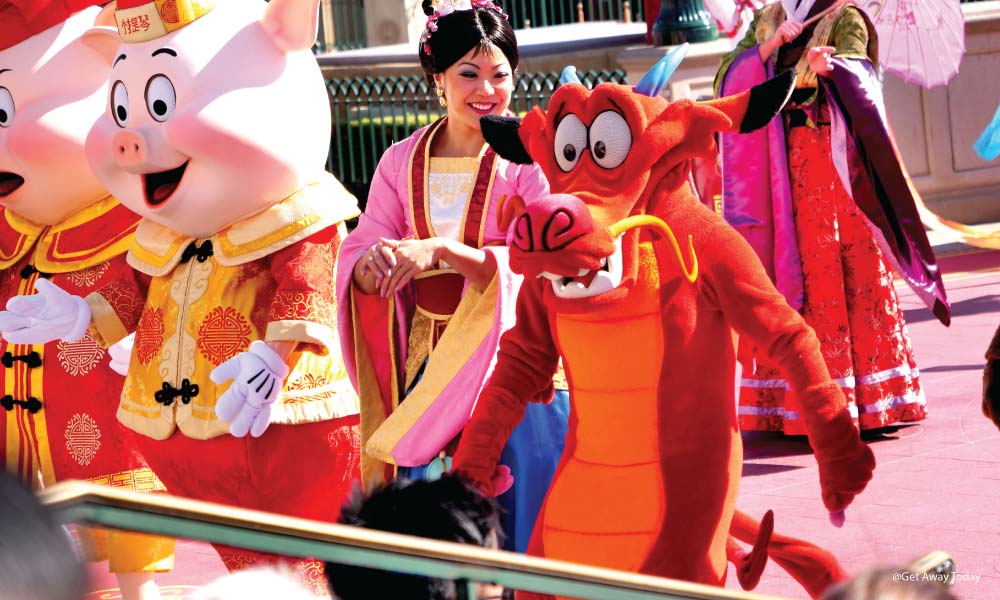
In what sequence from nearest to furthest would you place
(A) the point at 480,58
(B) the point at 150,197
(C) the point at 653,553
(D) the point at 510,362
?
1. (C) the point at 653,553
2. (D) the point at 510,362
3. (A) the point at 480,58
4. (B) the point at 150,197

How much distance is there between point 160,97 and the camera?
370 centimetres

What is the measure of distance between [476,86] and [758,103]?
85 centimetres

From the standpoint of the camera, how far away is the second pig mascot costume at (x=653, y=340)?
8.93ft

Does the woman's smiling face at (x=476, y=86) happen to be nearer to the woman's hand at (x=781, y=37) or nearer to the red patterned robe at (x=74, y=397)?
the red patterned robe at (x=74, y=397)

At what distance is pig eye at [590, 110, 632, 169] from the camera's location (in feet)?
9.25

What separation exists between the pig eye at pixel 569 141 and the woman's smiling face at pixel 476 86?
0.59 metres

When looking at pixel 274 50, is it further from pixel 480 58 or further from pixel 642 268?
pixel 642 268

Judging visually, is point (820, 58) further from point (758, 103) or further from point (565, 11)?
point (565, 11)

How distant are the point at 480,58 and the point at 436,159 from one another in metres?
0.26

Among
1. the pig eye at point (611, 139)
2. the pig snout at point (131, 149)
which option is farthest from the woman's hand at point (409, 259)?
the pig snout at point (131, 149)

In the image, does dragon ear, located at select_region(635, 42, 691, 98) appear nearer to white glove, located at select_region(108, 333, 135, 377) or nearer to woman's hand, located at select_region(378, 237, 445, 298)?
woman's hand, located at select_region(378, 237, 445, 298)

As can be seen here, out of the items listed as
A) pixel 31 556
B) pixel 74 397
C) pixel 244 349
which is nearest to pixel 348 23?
pixel 74 397

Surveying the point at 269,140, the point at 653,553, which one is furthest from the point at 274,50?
the point at 653,553

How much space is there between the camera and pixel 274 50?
148 inches
